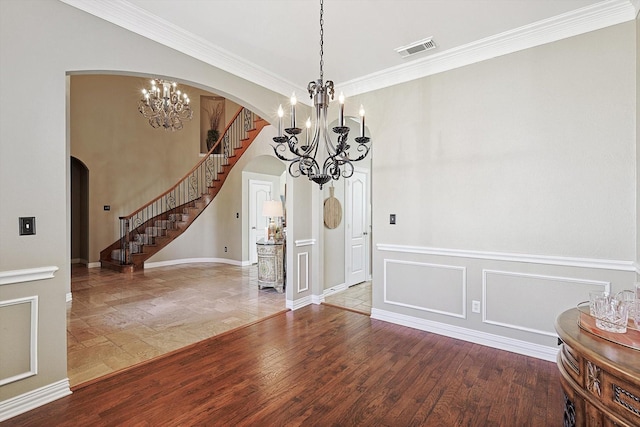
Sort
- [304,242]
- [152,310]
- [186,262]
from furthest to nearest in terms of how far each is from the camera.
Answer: [186,262] < [304,242] < [152,310]

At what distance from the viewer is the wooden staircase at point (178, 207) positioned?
25.1 ft

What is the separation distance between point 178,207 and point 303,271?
5.63 m

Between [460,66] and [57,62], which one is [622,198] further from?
[57,62]

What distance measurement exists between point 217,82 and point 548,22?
10.9 feet

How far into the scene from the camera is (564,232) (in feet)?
9.73

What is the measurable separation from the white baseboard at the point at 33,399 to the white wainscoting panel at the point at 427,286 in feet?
10.8

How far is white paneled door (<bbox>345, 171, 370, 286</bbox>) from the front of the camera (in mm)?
5824

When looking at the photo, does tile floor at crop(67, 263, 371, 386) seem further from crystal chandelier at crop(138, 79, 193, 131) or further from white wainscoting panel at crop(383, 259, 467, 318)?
crystal chandelier at crop(138, 79, 193, 131)

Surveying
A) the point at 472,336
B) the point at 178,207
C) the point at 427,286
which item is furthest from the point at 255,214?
the point at 472,336

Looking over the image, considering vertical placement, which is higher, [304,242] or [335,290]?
[304,242]

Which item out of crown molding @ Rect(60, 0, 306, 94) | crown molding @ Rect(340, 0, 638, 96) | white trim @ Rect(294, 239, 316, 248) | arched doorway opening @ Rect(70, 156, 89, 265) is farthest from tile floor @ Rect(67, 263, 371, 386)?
crown molding @ Rect(340, 0, 638, 96)

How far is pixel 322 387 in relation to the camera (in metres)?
2.55

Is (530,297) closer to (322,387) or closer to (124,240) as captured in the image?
(322,387)

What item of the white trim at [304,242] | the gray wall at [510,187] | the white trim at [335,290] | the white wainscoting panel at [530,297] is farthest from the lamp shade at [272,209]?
the white wainscoting panel at [530,297]
